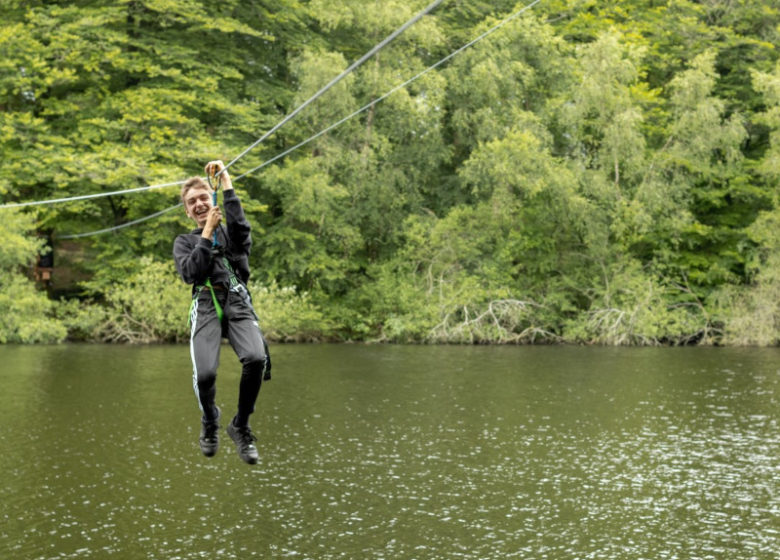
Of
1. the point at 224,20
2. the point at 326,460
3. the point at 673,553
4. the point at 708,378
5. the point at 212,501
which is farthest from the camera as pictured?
the point at 224,20

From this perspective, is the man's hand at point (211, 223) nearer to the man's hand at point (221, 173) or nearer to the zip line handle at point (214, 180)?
the zip line handle at point (214, 180)

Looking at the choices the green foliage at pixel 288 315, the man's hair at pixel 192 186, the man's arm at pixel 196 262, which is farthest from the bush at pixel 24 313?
the man's arm at pixel 196 262

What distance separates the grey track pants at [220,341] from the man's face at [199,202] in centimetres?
64

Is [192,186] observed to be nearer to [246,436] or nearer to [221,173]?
[221,173]

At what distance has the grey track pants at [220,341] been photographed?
826 cm

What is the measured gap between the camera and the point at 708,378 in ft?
107

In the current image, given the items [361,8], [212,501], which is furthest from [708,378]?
[361,8]

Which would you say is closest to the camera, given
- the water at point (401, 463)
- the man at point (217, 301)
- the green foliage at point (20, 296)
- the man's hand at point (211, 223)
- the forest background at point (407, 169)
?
the man's hand at point (211, 223)

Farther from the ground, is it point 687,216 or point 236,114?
point 236,114

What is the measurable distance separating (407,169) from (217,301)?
123ft

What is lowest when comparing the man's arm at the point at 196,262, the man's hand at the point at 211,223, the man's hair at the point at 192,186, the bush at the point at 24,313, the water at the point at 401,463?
the water at the point at 401,463

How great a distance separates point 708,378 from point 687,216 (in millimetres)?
12206

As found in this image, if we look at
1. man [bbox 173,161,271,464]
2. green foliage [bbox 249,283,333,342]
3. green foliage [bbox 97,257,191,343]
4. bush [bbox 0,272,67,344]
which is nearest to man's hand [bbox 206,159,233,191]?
man [bbox 173,161,271,464]

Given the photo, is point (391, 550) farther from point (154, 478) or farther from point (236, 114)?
point (236, 114)
